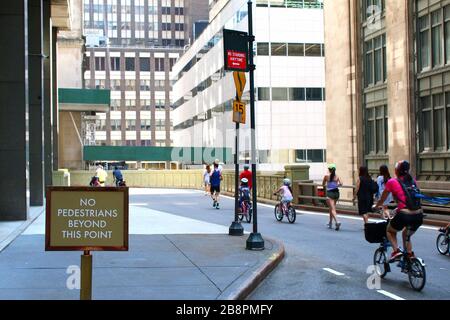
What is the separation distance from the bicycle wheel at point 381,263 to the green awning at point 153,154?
144 ft

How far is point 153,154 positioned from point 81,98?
614 inches

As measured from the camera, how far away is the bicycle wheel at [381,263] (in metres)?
9.29

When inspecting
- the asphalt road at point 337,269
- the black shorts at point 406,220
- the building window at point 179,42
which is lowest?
the asphalt road at point 337,269

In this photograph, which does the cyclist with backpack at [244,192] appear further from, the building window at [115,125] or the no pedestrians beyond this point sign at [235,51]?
the building window at [115,125]

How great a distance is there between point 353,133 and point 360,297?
23482 mm

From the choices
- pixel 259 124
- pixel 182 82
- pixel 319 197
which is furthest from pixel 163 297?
pixel 182 82

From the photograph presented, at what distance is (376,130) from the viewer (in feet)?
95.5

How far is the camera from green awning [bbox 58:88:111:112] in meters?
40.7

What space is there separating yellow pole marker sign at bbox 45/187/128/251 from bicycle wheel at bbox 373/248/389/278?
4.72 m

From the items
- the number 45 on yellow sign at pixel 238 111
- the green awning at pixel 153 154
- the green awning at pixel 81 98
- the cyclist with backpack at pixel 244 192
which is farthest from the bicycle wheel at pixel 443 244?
the green awning at pixel 153 154

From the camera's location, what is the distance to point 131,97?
12325 cm

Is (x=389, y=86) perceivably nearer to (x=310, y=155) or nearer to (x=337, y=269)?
(x=337, y=269)

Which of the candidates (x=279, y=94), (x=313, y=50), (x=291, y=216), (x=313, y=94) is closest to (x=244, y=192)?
(x=291, y=216)
